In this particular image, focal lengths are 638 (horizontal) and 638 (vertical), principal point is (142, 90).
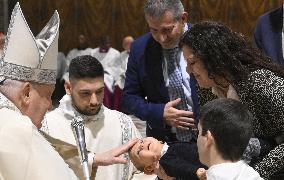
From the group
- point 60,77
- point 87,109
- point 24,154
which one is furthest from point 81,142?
point 60,77

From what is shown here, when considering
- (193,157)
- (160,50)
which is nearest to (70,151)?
(193,157)

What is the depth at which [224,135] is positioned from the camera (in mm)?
2242

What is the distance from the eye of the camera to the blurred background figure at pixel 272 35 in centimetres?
339

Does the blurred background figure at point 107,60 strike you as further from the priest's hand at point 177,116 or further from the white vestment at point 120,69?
the priest's hand at point 177,116

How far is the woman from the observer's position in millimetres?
2396

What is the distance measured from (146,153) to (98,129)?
1230mm

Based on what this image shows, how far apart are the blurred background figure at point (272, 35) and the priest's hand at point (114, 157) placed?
3.66 ft

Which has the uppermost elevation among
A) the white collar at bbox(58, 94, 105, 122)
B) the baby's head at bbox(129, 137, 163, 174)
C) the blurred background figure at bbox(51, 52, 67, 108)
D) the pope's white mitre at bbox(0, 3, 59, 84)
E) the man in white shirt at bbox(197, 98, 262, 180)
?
the pope's white mitre at bbox(0, 3, 59, 84)

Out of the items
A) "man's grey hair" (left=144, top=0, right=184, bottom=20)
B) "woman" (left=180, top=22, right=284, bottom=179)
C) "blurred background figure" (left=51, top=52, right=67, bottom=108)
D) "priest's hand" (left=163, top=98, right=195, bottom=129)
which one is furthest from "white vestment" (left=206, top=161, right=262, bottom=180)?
"blurred background figure" (left=51, top=52, right=67, bottom=108)

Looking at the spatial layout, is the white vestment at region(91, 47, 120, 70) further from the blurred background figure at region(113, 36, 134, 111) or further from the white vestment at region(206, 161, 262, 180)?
the white vestment at region(206, 161, 262, 180)

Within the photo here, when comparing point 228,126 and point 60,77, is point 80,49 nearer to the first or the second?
point 60,77

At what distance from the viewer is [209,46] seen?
2521 mm

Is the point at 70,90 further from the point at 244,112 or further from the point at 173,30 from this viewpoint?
the point at 244,112

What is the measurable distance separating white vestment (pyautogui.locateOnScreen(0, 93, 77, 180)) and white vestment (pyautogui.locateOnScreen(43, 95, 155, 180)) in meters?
1.39
